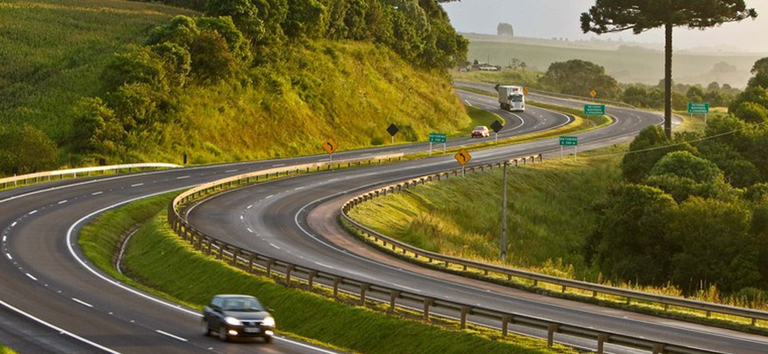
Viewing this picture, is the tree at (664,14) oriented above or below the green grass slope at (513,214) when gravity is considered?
above

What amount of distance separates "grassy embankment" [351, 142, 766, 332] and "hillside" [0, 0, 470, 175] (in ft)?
81.5

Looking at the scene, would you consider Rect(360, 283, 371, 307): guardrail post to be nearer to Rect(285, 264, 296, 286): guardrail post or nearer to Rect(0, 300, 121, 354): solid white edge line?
Rect(285, 264, 296, 286): guardrail post

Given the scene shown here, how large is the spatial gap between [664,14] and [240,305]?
236ft

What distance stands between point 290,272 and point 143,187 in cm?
3791

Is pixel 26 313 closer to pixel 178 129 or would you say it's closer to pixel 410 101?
pixel 178 129

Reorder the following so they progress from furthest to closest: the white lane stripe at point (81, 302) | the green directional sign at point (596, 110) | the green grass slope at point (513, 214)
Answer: the green directional sign at point (596, 110) < the green grass slope at point (513, 214) < the white lane stripe at point (81, 302)

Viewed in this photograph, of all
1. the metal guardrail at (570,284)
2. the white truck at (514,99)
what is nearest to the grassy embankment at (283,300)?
the metal guardrail at (570,284)

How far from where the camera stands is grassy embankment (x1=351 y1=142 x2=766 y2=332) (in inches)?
2500

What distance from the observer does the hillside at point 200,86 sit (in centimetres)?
9075

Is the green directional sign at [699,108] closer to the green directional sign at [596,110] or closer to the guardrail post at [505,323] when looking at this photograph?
the green directional sign at [596,110]

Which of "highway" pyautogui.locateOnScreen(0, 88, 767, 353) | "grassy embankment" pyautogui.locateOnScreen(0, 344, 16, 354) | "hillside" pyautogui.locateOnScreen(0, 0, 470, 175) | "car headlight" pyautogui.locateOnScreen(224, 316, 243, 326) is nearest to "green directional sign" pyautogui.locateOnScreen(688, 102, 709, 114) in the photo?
"hillside" pyautogui.locateOnScreen(0, 0, 470, 175)

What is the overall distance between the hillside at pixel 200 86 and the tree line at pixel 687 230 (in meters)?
40.1

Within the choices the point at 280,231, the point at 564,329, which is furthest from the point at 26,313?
the point at 280,231

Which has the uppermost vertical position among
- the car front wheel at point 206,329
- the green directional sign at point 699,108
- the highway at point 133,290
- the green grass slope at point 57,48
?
the green grass slope at point 57,48
